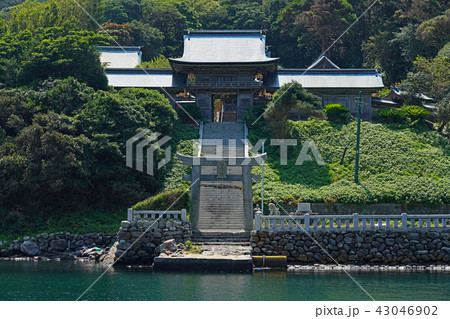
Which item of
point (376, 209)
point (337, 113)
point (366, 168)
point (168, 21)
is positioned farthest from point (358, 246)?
point (168, 21)

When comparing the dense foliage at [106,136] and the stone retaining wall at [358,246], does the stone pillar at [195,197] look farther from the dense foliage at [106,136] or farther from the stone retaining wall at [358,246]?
the stone retaining wall at [358,246]

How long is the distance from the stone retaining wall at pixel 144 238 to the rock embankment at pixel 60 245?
3.03 m

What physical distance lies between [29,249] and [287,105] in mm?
17945

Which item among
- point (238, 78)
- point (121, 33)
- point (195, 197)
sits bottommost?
point (195, 197)

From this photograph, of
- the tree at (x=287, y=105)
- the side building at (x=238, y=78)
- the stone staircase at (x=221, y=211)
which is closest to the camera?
the stone staircase at (x=221, y=211)

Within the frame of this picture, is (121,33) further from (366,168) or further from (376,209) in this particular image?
(376,209)

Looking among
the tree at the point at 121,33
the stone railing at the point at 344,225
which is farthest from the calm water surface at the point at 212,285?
the tree at the point at 121,33

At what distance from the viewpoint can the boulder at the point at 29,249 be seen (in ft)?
108

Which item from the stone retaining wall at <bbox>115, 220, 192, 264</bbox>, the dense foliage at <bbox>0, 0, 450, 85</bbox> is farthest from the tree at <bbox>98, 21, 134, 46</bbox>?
the stone retaining wall at <bbox>115, 220, 192, 264</bbox>

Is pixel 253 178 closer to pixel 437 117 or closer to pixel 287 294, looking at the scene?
pixel 287 294

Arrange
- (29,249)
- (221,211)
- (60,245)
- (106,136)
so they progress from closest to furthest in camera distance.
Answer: (29,249), (60,245), (221,211), (106,136)

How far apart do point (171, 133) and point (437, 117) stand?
1778cm

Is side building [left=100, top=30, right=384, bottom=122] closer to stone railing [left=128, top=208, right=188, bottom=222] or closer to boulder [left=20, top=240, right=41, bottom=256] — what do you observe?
boulder [left=20, top=240, right=41, bottom=256]

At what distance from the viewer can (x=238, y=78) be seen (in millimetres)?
49750
